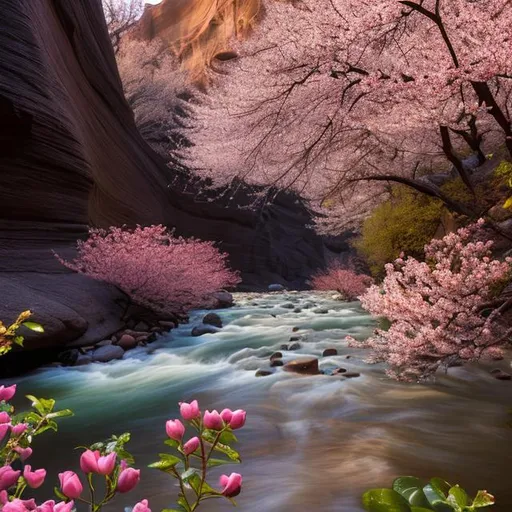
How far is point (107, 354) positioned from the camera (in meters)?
6.90

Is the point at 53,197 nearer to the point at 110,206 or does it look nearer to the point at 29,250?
the point at 29,250

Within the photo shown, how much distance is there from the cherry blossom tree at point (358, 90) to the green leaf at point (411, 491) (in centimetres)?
450

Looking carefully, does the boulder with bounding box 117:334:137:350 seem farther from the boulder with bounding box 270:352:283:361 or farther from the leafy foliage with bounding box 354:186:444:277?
the leafy foliage with bounding box 354:186:444:277

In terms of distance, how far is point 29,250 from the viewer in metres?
8.61

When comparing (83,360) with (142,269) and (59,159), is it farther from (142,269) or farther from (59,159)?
(59,159)

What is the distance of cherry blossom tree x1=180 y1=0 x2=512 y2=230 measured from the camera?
5.47m

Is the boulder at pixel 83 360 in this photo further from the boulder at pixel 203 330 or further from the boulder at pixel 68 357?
the boulder at pixel 203 330

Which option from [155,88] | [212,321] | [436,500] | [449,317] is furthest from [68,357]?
[155,88]

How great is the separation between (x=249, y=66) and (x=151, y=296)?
4.71 meters

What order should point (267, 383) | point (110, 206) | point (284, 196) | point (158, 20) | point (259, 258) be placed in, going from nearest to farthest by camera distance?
point (267, 383)
point (110, 206)
point (259, 258)
point (284, 196)
point (158, 20)

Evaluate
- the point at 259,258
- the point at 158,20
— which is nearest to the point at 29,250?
the point at 259,258

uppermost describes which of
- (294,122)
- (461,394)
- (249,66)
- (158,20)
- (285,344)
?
(158,20)

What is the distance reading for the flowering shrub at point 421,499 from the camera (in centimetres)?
118

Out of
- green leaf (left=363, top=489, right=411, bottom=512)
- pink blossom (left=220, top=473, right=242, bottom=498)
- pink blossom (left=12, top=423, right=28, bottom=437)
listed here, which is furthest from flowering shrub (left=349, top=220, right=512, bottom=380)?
pink blossom (left=12, top=423, right=28, bottom=437)
